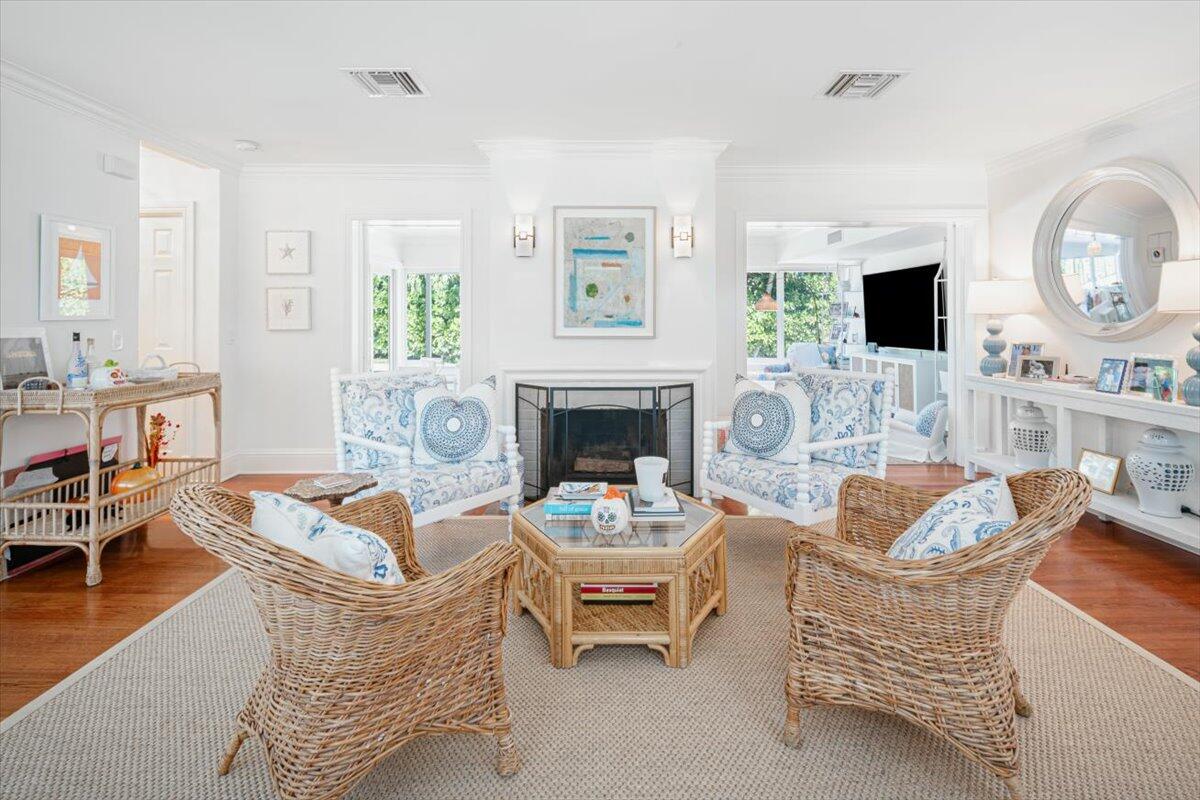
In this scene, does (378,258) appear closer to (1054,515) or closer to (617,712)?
(617,712)

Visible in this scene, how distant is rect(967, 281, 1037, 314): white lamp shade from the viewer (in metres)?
4.64

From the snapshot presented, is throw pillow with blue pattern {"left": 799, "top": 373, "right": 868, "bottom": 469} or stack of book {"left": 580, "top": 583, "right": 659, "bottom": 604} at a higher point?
throw pillow with blue pattern {"left": 799, "top": 373, "right": 868, "bottom": 469}

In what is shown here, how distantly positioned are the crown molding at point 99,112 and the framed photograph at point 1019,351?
19.2 ft

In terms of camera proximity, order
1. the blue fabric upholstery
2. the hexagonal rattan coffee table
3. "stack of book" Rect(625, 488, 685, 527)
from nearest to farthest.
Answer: the hexagonal rattan coffee table < "stack of book" Rect(625, 488, 685, 527) < the blue fabric upholstery

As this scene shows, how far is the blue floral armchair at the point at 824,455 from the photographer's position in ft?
10.4

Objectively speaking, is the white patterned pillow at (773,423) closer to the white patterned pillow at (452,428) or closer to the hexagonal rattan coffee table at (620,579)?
the hexagonal rattan coffee table at (620,579)

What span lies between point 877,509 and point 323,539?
186 cm

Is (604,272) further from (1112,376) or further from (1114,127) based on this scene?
(1114,127)

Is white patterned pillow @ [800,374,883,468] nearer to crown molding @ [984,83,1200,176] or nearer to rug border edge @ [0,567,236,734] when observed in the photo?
crown molding @ [984,83,1200,176]

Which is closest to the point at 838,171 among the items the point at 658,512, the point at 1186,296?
the point at 1186,296

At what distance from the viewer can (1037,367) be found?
14.6 feet

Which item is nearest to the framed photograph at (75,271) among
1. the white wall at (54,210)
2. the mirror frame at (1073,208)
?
the white wall at (54,210)

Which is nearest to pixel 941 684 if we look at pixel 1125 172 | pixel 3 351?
pixel 1125 172

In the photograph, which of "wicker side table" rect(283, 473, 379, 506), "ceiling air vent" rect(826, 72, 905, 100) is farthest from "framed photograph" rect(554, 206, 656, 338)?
"wicker side table" rect(283, 473, 379, 506)
